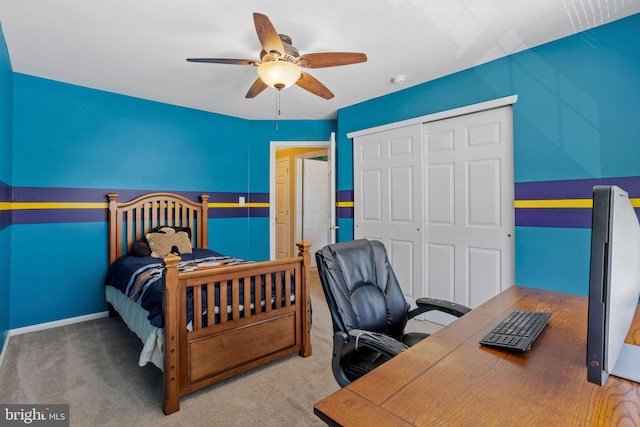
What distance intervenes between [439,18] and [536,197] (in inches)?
61.2

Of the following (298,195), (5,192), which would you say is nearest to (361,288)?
(5,192)

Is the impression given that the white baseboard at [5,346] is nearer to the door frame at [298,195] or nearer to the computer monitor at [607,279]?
the computer monitor at [607,279]

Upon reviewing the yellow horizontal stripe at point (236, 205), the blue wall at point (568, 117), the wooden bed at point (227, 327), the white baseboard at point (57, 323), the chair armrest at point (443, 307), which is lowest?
the white baseboard at point (57, 323)

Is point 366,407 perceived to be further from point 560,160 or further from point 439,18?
point 560,160

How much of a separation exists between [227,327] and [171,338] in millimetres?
350

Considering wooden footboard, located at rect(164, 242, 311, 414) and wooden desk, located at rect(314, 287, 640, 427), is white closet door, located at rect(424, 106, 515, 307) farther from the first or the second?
wooden desk, located at rect(314, 287, 640, 427)

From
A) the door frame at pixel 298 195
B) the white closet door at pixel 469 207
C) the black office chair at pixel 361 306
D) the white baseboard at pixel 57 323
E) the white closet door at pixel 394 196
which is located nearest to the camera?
the black office chair at pixel 361 306

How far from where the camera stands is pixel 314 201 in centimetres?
600

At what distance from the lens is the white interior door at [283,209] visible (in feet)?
19.7

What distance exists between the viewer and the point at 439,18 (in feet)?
6.88

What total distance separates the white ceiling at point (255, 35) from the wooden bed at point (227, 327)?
5.20 feet

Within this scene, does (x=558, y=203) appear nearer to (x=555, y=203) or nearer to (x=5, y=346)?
(x=555, y=203)

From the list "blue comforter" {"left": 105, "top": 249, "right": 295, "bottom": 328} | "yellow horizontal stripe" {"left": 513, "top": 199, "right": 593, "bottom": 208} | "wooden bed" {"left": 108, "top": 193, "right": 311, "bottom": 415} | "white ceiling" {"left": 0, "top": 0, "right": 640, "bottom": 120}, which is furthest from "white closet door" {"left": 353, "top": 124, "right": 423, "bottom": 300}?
"blue comforter" {"left": 105, "top": 249, "right": 295, "bottom": 328}

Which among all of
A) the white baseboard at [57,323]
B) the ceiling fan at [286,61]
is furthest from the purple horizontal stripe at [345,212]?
the white baseboard at [57,323]
